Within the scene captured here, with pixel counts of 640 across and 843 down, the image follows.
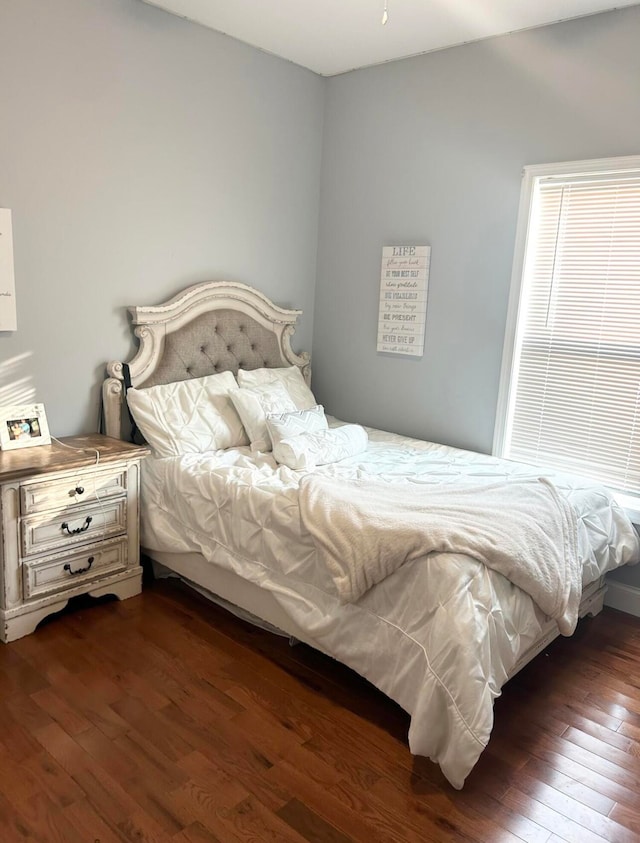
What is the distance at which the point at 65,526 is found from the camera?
2.50 m

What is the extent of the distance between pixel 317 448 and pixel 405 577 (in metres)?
1.01

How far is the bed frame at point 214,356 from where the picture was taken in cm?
252

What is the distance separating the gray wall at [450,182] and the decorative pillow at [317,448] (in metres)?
0.64

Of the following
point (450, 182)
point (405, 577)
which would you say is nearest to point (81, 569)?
point (405, 577)

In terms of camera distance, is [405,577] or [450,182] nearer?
[405,577]

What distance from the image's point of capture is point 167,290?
3135 mm

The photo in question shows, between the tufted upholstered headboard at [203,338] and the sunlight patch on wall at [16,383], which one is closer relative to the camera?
the sunlight patch on wall at [16,383]

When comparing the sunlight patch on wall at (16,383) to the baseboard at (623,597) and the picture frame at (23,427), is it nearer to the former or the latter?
the picture frame at (23,427)

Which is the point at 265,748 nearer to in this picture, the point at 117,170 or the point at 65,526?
the point at 65,526

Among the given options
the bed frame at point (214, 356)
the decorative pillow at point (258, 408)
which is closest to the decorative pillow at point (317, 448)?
the decorative pillow at point (258, 408)

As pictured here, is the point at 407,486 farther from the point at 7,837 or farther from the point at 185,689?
the point at 7,837

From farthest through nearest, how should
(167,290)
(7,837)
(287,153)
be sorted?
(287,153), (167,290), (7,837)

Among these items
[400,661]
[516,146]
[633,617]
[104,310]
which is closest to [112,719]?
[400,661]

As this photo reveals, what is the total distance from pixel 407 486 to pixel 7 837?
1.62 meters
